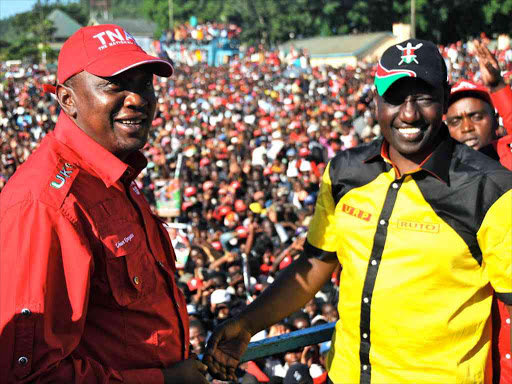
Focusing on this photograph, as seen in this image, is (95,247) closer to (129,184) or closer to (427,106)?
(129,184)

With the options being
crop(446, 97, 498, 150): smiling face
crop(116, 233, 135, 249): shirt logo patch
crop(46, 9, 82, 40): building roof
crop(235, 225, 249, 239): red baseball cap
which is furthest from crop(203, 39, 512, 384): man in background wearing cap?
crop(46, 9, 82, 40): building roof

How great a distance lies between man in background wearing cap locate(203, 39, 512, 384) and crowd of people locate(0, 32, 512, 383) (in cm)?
178

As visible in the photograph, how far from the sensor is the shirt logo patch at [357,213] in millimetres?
2080

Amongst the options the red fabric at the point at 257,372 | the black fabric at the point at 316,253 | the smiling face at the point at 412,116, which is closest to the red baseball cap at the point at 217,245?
the red fabric at the point at 257,372

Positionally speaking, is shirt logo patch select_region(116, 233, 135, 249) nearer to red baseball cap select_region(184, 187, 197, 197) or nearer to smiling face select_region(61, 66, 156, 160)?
smiling face select_region(61, 66, 156, 160)

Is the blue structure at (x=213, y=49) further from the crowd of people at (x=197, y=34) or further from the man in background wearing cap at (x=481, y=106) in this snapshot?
the man in background wearing cap at (x=481, y=106)

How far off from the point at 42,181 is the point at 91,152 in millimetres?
263

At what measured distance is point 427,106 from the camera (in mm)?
1999

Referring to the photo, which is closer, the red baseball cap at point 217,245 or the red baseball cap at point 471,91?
the red baseball cap at point 471,91

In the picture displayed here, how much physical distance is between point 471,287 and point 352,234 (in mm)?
421

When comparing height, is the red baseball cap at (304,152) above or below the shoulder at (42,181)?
below

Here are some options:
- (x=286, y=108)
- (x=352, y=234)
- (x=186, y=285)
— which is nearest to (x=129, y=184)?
(x=352, y=234)

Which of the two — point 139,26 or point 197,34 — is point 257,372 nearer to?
point 197,34

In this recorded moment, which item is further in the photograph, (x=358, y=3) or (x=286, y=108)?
(x=358, y=3)
